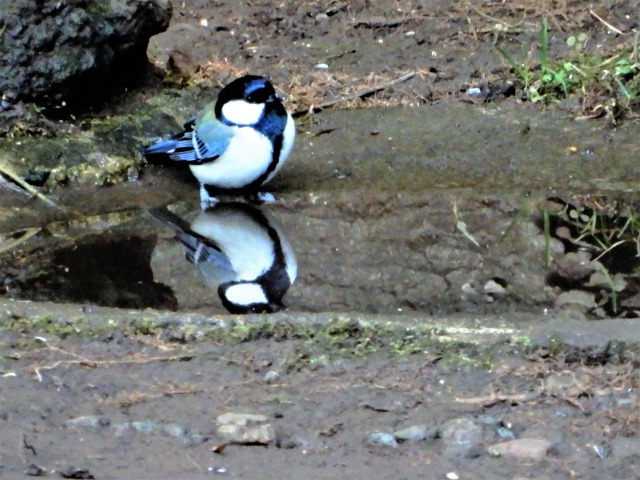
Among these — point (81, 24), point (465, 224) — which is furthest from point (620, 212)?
point (81, 24)

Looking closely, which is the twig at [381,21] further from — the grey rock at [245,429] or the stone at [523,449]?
the stone at [523,449]

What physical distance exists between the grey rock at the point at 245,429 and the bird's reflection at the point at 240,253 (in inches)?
41.2

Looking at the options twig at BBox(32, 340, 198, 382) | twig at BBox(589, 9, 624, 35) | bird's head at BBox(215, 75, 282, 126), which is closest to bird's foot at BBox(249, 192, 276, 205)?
bird's head at BBox(215, 75, 282, 126)

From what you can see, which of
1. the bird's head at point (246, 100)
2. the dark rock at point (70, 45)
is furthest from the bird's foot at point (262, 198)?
the dark rock at point (70, 45)

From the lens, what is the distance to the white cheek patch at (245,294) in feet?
15.7

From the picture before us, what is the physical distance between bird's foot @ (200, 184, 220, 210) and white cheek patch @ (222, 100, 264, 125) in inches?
16.8

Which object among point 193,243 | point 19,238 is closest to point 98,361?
point 193,243

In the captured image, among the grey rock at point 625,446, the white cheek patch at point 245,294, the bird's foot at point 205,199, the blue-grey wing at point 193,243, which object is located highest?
the grey rock at point 625,446

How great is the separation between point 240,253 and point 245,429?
194 cm

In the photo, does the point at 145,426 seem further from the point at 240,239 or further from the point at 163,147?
the point at 163,147

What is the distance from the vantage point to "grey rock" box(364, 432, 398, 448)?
3.47m

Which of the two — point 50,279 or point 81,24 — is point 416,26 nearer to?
point 81,24

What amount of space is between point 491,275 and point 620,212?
3.56 feet

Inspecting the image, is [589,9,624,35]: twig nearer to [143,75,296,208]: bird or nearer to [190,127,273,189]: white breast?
[143,75,296,208]: bird
